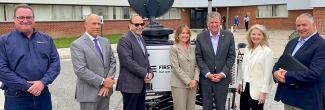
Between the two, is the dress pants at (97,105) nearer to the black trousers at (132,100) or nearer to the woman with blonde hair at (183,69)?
the black trousers at (132,100)

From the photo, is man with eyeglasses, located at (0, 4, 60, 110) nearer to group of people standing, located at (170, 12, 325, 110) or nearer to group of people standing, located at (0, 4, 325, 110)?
group of people standing, located at (0, 4, 325, 110)

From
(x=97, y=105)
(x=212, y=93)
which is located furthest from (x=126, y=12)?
(x=97, y=105)

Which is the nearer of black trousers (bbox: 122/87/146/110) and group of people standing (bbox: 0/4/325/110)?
group of people standing (bbox: 0/4/325/110)

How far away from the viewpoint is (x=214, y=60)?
5.67 metres

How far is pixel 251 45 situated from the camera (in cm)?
553

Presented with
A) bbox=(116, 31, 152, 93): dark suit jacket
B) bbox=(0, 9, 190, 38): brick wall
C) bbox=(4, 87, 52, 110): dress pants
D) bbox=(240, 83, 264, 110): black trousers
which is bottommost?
bbox=(240, 83, 264, 110): black trousers

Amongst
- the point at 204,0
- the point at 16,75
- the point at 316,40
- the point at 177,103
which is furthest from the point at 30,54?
the point at 204,0

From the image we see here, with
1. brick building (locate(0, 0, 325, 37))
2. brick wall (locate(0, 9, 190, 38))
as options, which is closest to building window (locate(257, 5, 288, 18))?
brick building (locate(0, 0, 325, 37))

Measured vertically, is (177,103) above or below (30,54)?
below

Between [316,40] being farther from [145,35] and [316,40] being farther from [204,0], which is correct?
[204,0]

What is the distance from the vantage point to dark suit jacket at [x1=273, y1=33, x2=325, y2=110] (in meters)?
4.50

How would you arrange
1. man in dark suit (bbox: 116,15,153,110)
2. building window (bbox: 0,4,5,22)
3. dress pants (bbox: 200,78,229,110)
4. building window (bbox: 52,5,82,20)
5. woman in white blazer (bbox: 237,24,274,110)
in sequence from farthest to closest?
building window (bbox: 52,5,82,20) → building window (bbox: 0,4,5,22) → dress pants (bbox: 200,78,229,110) → man in dark suit (bbox: 116,15,153,110) → woman in white blazer (bbox: 237,24,274,110)

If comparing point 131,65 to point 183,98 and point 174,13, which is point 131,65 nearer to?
point 183,98

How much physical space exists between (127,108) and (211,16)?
182cm
